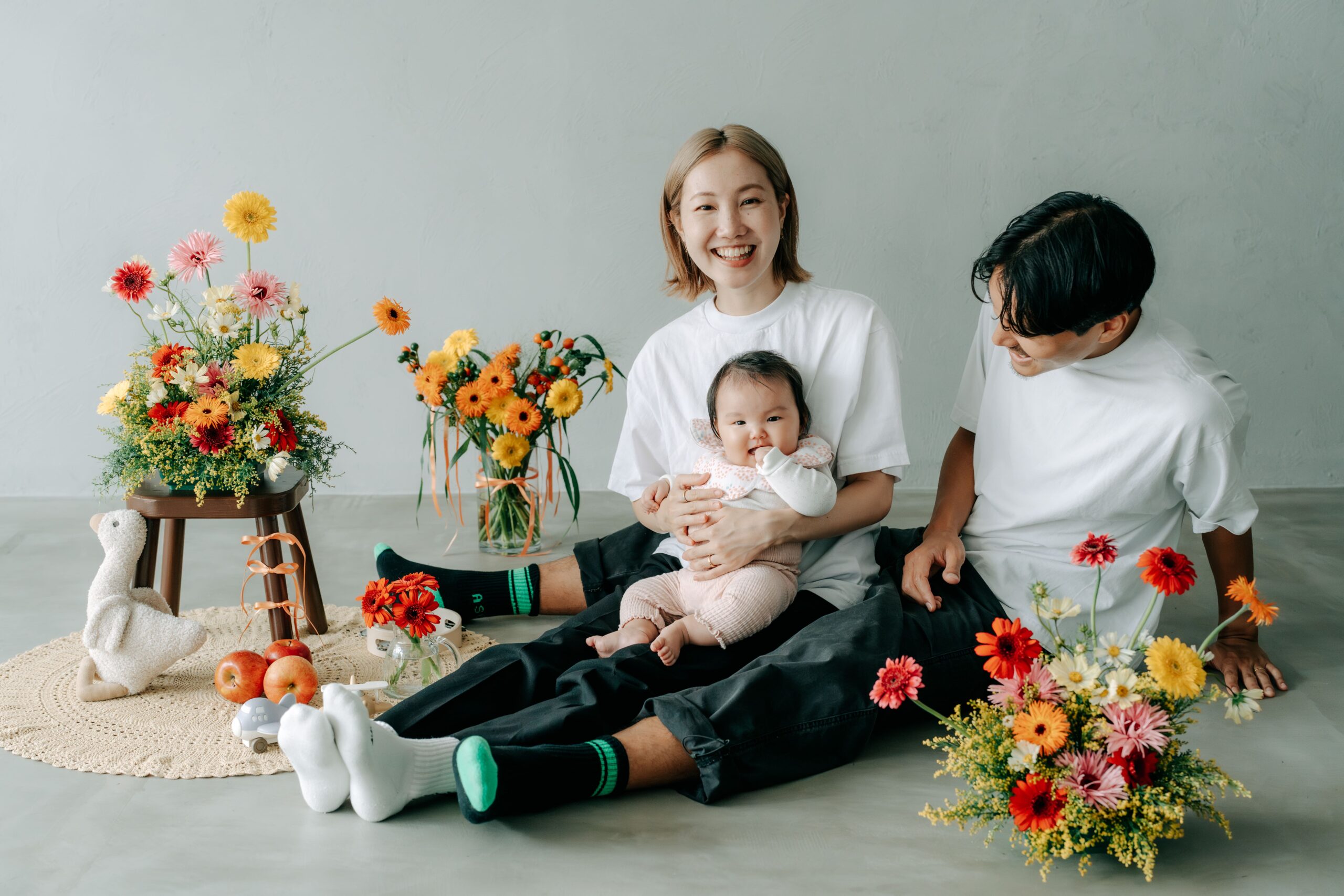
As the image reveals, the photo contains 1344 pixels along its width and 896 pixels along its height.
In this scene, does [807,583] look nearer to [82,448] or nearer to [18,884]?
[18,884]

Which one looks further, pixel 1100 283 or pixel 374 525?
pixel 374 525

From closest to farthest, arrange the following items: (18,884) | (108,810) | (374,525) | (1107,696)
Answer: (1107,696) < (18,884) < (108,810) < (374,525)

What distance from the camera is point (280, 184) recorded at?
342cm

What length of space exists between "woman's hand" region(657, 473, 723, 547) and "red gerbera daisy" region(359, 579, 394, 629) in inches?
20.4

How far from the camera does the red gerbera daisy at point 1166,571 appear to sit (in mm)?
1413

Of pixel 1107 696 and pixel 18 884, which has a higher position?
pixel 1107 696

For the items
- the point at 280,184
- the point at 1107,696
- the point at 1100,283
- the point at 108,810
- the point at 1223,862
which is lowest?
the point at 1223,862

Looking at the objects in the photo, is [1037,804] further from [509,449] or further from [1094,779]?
[509,449]

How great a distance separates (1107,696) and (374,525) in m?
2.40

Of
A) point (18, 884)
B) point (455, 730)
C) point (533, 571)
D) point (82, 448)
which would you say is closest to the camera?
point (18, 884)

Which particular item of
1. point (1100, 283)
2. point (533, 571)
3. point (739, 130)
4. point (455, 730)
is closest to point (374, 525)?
point (533, 571)

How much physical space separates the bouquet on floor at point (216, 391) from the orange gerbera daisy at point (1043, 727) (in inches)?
56.0

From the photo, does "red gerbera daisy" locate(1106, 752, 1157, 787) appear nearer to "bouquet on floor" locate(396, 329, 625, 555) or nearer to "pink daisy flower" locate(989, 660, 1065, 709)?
"pink daisy flower" locate(989, 660, 1065, 709)

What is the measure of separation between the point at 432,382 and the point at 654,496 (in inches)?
34.1
